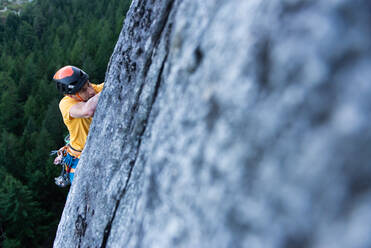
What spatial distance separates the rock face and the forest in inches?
853

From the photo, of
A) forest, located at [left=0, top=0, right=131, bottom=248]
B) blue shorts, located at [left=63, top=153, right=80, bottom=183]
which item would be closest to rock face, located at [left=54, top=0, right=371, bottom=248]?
blue shorts, located at [left=63, top=153, right=80, bottom=183]

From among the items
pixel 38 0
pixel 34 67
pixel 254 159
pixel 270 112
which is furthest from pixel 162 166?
pixel 38 0

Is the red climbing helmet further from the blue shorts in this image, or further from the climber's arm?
the blue shorts

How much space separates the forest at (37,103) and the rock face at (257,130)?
21.7 meters

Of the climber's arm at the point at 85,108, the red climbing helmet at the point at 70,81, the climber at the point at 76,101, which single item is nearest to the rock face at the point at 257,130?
the climber's arm at the point at 85,108

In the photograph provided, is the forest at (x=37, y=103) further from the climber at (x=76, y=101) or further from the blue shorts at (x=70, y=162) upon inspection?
the climber at (x=76, y=101)

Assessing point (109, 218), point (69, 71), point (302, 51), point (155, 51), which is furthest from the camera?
point (69, 71)

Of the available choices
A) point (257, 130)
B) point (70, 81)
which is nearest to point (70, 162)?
point (70, 81)

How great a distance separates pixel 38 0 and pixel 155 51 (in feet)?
244

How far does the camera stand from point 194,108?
1491 mm

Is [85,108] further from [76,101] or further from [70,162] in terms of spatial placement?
[70,162]

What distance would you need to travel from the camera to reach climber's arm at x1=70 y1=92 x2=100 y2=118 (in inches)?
159

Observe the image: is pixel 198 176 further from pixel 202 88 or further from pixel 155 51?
pixel 155 51

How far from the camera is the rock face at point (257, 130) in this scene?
94 centimetres
